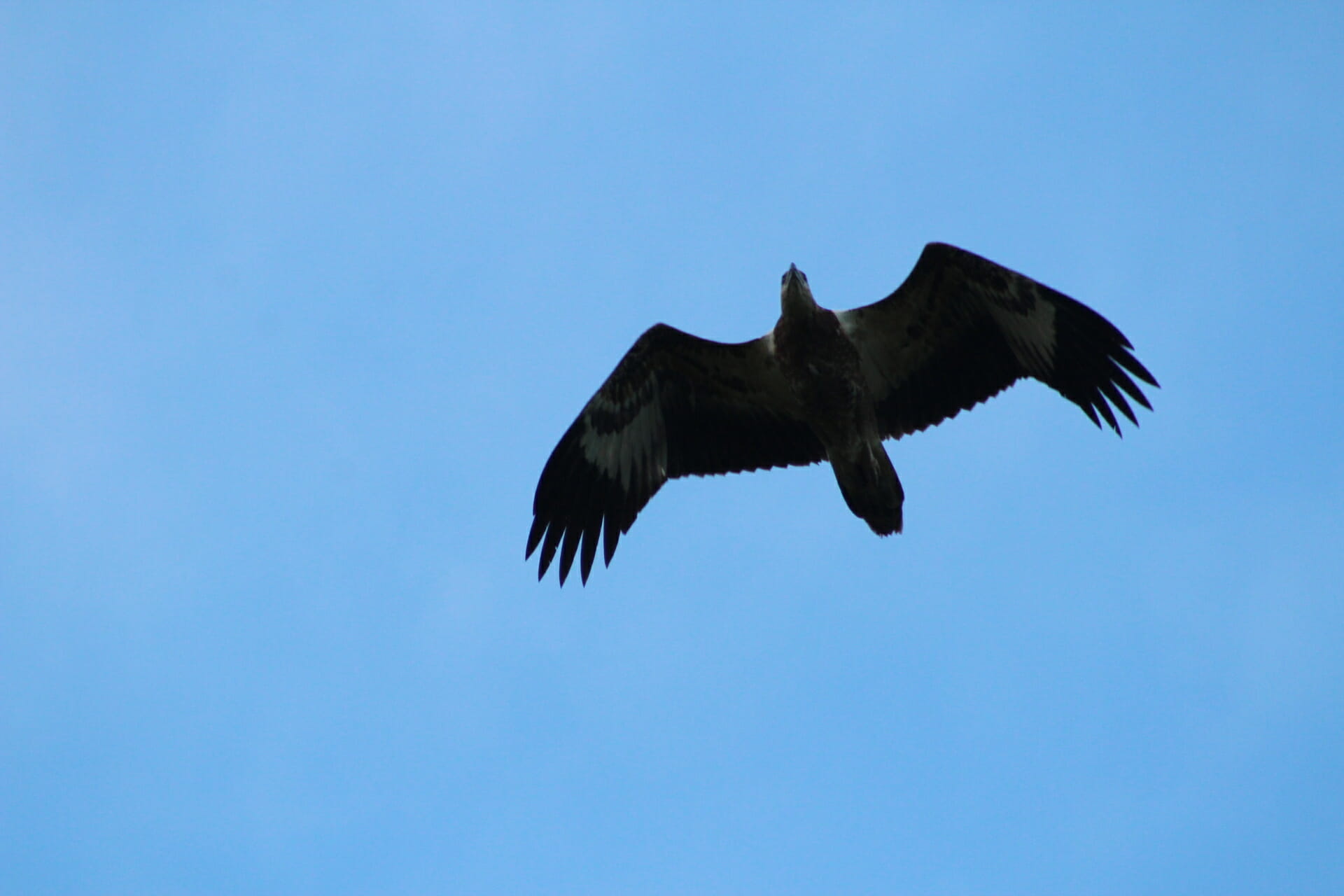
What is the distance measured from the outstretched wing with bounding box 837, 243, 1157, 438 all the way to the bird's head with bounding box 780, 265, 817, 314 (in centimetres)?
52

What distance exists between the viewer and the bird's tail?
10602mm

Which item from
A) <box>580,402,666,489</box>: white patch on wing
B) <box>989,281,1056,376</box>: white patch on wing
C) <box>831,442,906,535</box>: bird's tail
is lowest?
<box>831,442,906,535</box>: bird's tail

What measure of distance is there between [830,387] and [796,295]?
0.80 metres

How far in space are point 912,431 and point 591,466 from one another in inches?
109

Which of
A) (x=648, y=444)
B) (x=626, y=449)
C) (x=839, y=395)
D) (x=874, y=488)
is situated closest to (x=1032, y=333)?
(x=839, y=395)

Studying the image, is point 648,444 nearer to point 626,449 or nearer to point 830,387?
point 626,449

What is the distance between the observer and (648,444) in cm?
1137

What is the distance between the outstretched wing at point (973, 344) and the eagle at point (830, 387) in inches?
0.4

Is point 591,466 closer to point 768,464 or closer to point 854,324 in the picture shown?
point 768,464

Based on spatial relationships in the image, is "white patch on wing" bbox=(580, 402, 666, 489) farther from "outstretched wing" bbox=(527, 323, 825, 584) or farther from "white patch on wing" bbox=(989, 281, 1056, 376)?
"white patch on wing" bbox=(989, 281, 1056, 376)

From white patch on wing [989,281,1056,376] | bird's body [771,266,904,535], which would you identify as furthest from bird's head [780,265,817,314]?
white patch on wing [989,281,1056,376]

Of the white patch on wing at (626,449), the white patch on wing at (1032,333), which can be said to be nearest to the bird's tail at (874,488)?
the white patch on wing at (1032,333)

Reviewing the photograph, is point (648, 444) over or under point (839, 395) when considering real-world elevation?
over

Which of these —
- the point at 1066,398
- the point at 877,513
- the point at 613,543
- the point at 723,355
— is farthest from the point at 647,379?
the point at 1066,398
